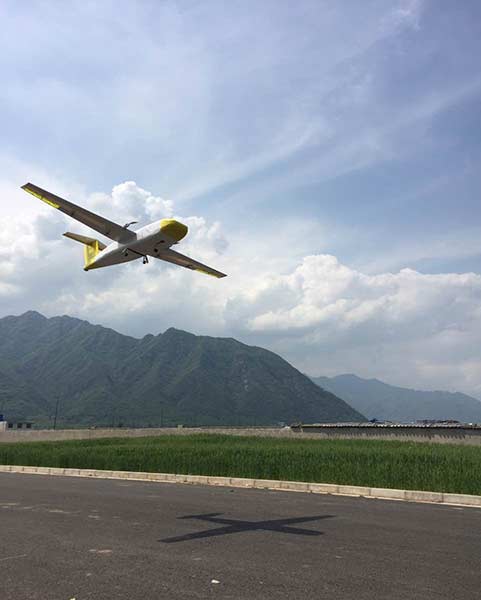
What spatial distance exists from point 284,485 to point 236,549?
10033mm

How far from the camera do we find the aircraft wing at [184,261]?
21.1 metres

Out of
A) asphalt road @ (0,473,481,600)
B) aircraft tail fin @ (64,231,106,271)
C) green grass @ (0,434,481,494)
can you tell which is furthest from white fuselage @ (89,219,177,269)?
→ green grass @ (0,434,481,494)

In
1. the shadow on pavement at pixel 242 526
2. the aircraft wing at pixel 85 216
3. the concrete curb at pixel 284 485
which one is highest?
the aircraft wing at pixel 85 216

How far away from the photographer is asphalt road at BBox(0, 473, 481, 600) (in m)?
6.21

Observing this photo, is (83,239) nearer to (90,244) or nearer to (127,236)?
(90,244)

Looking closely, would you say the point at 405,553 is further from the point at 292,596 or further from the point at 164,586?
the point at 164,586

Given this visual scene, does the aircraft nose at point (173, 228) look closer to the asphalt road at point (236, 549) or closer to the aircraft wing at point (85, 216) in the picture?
the aircraft wing at point (85, 216)

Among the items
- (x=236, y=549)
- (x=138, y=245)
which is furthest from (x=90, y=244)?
(x=236, y=549)

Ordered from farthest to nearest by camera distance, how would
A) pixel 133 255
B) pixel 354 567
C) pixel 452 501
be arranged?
pixel 133 255
pixel 452 501
pixel 354 567

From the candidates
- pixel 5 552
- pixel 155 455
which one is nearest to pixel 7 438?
pixel 155 455

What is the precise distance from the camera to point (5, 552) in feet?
26.4

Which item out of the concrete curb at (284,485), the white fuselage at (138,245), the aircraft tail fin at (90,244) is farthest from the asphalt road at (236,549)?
the aircraft tail fin at (90,244)

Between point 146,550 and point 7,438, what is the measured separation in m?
60.4

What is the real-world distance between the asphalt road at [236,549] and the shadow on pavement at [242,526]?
2 centimetres
